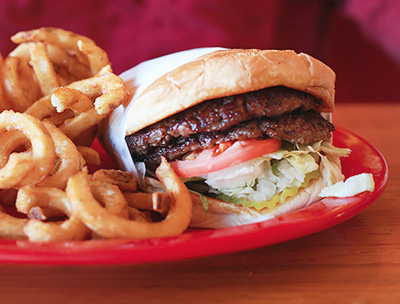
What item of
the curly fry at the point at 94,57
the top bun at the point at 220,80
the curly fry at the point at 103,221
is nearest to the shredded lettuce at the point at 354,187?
the top bun at the point at 220,80

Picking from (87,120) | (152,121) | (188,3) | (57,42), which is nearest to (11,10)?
(188,3)

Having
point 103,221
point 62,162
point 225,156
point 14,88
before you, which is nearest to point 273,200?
point 225,156

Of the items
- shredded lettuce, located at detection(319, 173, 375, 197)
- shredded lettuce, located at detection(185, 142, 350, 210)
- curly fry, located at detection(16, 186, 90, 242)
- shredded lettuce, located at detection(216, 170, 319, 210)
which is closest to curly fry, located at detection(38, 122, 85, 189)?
curly fry, located at detection(16, 186, 90, 242)

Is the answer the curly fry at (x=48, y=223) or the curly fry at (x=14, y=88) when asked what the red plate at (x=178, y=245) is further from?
the curly fry at (x=14, y=88)

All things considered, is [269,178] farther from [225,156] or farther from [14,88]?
[14,88]

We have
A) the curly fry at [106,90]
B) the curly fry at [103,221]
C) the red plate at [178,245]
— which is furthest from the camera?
the curly fry at [106,90]

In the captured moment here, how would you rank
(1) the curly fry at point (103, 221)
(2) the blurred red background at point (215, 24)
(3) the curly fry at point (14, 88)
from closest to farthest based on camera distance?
(1) the curly fry at point (103, 221)
(3) the curly fry at point (14, 88)
(2) the blurred red background at point (215, 24)

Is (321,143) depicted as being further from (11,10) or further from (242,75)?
(11,10)

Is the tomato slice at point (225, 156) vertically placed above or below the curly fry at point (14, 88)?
below
